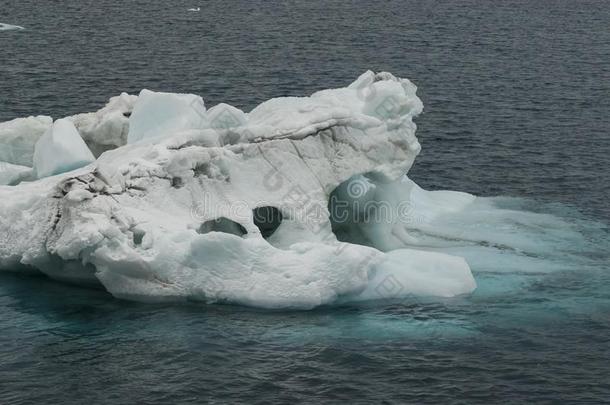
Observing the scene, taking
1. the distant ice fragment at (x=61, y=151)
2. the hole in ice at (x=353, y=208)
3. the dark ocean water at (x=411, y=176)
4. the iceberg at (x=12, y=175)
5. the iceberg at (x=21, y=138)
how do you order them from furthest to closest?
the iceberg at (x=21, y=138)
the iceberg at (x=12, y=175)
the hole in ice at (x=353, y=208)
the distant ice fragment at (x=61, y=151)
the dark ocean water at (x=411, y=176)

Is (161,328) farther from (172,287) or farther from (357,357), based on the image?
(357,357)

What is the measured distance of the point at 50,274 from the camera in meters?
38.4

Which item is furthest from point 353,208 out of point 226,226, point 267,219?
point 226,226

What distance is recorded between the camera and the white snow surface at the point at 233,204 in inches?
1411

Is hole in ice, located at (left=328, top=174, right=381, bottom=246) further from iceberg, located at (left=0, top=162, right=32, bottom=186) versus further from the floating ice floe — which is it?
the floating ice floe

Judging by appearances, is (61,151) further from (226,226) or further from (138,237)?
(226,226)

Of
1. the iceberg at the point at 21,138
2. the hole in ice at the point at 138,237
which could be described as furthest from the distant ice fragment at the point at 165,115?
the hole in ice at the point at 138,237

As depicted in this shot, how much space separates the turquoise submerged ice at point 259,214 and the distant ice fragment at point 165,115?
0.06 meters

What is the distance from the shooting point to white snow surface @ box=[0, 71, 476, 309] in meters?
35.8

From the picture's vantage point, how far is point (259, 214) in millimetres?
41438

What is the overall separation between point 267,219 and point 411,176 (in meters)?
13.9

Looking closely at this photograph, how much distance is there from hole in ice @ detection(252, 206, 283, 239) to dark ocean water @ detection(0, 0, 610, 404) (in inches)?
259

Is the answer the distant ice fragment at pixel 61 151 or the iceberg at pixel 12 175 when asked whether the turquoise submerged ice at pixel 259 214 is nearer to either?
the distant ice fragment at pixel 61 151

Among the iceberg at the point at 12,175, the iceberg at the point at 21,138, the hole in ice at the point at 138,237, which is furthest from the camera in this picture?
the iceberg at the point at 21,138
